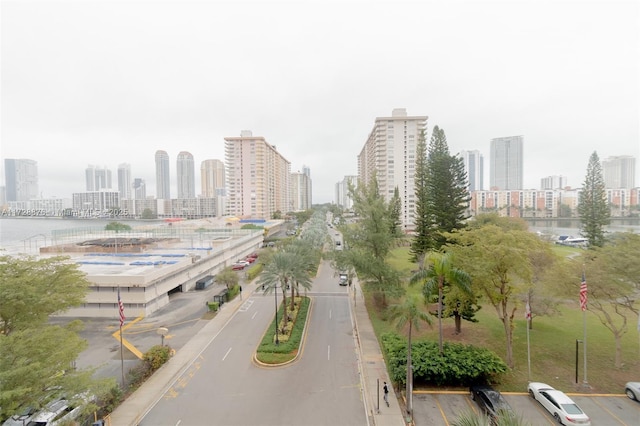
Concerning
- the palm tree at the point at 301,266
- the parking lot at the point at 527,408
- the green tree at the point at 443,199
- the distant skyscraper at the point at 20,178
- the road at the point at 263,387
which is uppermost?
the distant skyscraper at the point at 20,178

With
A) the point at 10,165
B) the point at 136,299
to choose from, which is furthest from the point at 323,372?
the point at 10,165

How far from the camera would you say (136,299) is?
2325 cm

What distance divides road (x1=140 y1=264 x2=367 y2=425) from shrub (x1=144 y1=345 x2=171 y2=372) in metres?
1.65

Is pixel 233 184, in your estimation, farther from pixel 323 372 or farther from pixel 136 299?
pixel 323 372

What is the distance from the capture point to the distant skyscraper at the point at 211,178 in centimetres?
19025

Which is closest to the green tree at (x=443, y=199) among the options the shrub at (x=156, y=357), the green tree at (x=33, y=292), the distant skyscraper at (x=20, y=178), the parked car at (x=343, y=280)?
the parked car at (x=343, y=280)

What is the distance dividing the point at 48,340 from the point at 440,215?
3183 cm

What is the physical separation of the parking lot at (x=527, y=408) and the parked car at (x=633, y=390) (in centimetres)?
21

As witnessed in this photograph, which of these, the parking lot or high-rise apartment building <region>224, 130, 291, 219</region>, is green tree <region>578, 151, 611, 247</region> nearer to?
the parking lot

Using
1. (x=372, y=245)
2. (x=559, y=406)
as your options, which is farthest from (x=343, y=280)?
(x=559, y=406)

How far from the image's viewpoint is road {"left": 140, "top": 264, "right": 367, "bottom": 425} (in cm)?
1198

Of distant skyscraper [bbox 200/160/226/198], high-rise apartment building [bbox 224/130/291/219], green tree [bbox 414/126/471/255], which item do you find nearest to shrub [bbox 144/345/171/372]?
green tree [bbox 414/126/471/255]

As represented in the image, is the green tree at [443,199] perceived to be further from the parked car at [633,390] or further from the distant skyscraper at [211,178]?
the distant skyscraper at [211,178]

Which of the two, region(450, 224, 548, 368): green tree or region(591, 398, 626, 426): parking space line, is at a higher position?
region(450, 224, 548, 368): green tree
